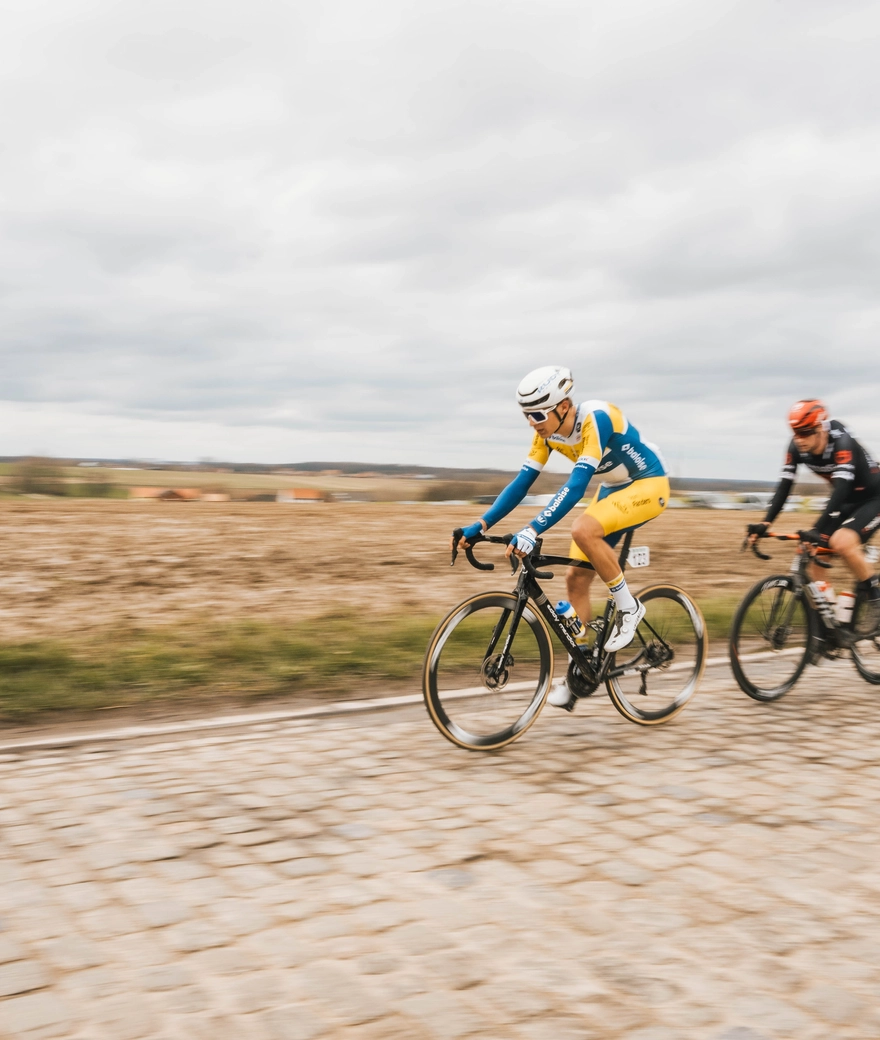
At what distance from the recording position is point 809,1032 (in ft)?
9.55

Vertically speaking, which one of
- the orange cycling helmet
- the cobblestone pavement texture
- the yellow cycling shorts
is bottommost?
the cobblestone pavement texture

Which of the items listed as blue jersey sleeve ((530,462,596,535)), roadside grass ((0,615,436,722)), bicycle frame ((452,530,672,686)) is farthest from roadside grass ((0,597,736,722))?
blue jersey sleeve ((530,462,596,535))

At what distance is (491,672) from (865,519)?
3.74 m

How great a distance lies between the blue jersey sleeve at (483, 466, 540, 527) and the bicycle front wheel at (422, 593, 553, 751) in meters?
0.62

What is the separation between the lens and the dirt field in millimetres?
11609

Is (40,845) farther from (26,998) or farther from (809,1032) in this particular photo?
(809,1032)

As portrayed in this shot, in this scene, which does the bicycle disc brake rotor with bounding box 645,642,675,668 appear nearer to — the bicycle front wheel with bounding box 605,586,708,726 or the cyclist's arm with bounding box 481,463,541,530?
the bicycle front wheel with bounding box 605,586,708,726

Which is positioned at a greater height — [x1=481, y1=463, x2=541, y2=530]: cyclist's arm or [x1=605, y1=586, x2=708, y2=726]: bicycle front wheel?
[x1=481, y1=463, x2=541, y2=530]: cyclist's arm

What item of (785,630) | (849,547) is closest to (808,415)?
(849,547)

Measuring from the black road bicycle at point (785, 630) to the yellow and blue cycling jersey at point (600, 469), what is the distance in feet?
4.13

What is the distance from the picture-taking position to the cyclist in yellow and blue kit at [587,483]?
19.5 feet

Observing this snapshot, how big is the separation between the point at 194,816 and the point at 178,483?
131 ft

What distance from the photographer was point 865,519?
7.82 m

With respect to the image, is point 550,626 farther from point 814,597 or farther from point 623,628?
point 814,597
